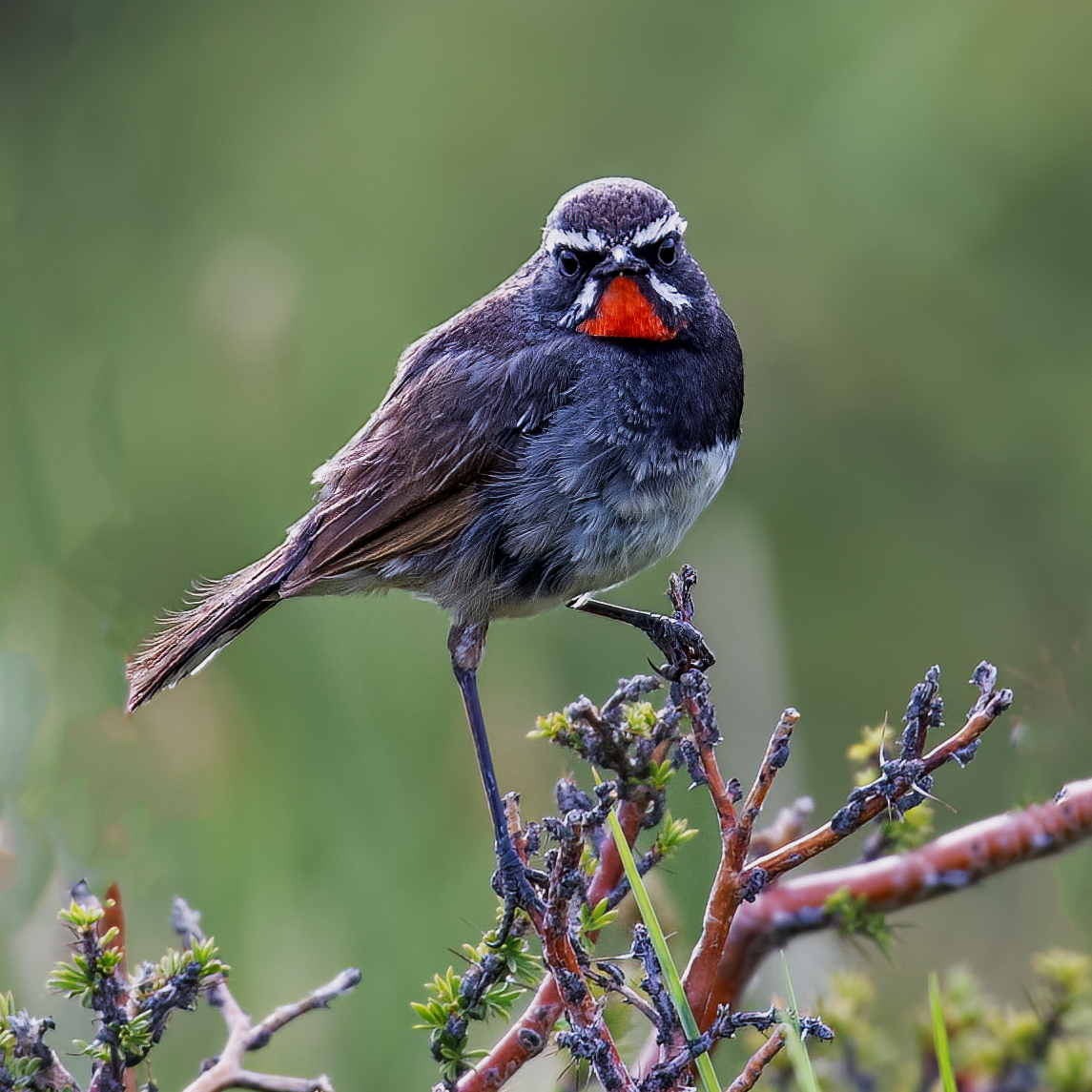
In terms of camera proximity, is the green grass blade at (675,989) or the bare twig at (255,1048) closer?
the green grass blade at (675,989)

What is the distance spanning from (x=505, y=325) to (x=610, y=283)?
25 centimetres

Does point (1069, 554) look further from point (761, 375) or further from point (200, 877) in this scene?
point (200, 877)

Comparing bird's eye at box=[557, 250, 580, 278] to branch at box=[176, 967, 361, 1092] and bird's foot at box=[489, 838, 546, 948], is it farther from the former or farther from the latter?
branch at box=[176, 967, 361, 1092]

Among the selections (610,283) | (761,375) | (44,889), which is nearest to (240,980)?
(44,889)

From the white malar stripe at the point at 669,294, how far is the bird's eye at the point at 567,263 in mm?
158

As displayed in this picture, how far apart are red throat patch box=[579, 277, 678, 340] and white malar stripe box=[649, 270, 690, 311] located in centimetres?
4

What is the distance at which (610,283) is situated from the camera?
126 inches

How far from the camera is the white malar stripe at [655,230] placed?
3203 mm

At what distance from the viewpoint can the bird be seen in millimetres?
3111

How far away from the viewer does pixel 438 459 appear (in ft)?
10.6

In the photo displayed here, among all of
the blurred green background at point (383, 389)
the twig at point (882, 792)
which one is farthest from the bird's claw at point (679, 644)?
the twig at point (882, 792)

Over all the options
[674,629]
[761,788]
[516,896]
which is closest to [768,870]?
[761,788]

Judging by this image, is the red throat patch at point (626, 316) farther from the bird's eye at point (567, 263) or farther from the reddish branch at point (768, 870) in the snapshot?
the reddish branch at point (768, 870)

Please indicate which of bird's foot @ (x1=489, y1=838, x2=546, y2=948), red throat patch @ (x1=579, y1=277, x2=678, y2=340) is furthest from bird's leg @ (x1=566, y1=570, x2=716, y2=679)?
red throat patch @ (x1=579, y1=277, x2=678, y2=340)
